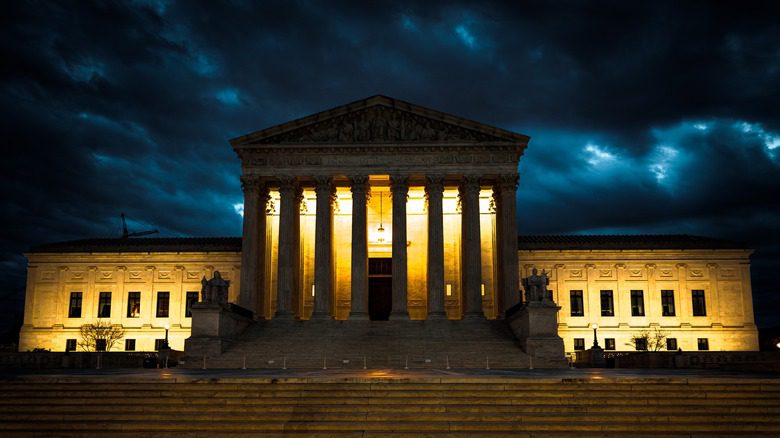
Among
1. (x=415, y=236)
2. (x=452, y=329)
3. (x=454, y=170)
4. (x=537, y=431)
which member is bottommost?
(x=537, y=431)

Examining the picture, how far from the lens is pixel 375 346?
41844mm

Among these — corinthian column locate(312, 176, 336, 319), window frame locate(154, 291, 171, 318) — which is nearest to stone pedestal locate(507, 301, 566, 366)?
corinthian column locate(312, 176, 336, 319)

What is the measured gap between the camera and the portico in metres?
49.2

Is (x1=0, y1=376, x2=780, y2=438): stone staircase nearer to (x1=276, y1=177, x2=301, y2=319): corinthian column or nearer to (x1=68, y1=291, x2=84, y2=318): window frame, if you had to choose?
(x1=276, y1=177, x2=301, y2=319): corinthian column

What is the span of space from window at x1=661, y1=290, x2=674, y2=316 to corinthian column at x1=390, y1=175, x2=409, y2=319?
944 inches

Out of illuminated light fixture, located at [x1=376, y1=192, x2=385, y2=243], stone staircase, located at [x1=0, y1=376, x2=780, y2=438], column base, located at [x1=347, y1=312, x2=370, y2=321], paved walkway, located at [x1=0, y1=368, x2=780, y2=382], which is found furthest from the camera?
illuminated light fixture, located at [x1=376, y1=192, x2=385, y2=243]

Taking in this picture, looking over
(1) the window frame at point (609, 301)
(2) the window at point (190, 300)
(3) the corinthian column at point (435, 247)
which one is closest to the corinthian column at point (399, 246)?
(3) the corinthian column at point (435, 247)

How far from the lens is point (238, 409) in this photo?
782 inches

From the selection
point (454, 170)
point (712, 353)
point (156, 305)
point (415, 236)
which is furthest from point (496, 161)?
point (156, 305)

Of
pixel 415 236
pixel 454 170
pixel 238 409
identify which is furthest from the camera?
pixel 415 236

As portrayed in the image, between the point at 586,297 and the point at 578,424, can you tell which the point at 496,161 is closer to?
the point at 586,297

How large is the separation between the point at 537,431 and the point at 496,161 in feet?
112

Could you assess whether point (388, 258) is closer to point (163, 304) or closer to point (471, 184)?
point (471, 184)

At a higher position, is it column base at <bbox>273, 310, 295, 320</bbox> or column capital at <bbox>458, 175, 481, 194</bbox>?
column capital at <bbox>458, 175, 481, 194</bbox>
